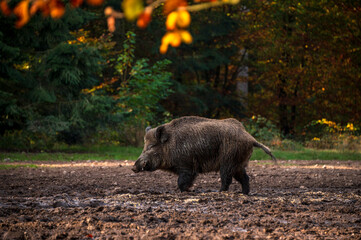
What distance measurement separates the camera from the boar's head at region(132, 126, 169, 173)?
7539 millimetres

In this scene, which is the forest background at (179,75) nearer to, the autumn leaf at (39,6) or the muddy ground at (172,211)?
the muddy ground at (172,211)

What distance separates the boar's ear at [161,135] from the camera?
7.55 metres

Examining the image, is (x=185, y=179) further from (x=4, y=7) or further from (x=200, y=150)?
(x=4, y=7)

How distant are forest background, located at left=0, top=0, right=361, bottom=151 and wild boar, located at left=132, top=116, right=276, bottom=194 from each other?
27.9 ft

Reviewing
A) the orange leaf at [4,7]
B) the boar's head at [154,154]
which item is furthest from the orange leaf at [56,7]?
the boar's head at [154,154]

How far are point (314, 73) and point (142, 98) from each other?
7.72 meters

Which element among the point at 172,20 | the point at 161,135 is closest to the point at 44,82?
the point at 161,135

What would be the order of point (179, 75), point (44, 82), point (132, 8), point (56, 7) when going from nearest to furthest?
point (132, 8), point (56, 7), point (44, 82), point (179, 75)

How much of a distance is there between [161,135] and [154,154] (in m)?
0.31

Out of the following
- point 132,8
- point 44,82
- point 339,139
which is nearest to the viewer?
point 132,8

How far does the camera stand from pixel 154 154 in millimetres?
7602

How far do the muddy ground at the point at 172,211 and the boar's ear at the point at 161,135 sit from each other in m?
0.84

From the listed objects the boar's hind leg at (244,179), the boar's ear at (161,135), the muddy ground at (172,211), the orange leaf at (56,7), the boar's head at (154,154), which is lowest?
the muddy ground at (172,211)

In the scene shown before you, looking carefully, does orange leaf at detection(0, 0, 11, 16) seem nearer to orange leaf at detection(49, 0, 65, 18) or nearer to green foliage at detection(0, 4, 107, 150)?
orange leaf at detection(49, 0, 65, 18)
